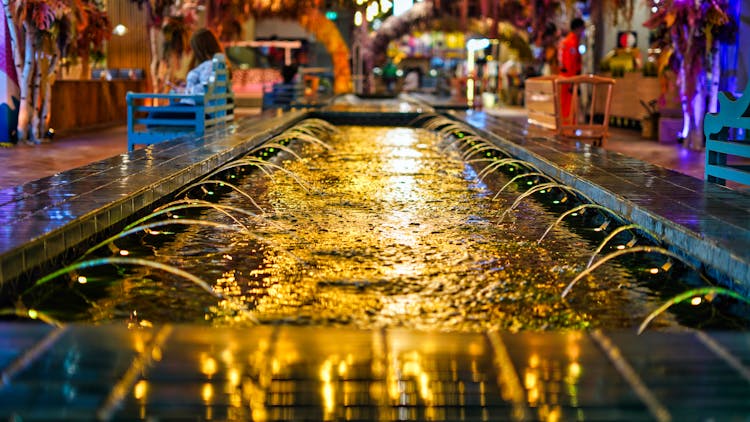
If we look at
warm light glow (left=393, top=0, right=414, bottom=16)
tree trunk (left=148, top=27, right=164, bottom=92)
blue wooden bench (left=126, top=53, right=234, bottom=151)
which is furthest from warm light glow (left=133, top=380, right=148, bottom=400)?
warm light glow (left=393, top=0, right=414, bottom=16)

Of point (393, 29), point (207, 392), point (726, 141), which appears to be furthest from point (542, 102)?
point (393, 29)

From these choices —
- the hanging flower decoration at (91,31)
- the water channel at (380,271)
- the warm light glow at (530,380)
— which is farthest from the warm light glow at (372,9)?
the warm light glow at (530,380)

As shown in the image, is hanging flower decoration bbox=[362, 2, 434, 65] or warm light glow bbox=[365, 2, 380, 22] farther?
hanging flower decoration bbox=[362, 2, 434, 65]

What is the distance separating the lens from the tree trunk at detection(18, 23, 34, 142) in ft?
42.5

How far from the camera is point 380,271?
4.42m

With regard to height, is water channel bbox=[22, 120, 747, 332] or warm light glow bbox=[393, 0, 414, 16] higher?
warm light glow bbox=[393, 0, 414, 16]

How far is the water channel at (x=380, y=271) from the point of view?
3.70 meters

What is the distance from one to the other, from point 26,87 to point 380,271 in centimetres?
1026

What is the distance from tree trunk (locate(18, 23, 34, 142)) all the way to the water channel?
6983mm

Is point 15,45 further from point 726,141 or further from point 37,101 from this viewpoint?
point 726,141

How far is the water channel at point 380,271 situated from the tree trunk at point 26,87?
6.98 metres

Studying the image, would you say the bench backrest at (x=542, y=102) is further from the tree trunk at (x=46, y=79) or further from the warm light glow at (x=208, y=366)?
the warm light glow at (x=208, y=366)

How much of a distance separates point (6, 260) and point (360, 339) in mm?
1607

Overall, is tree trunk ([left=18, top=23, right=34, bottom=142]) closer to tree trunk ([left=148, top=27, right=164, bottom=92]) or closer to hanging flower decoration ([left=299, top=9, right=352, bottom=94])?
tree trunk ([left=148, top=27, right=164, bottom=92])
